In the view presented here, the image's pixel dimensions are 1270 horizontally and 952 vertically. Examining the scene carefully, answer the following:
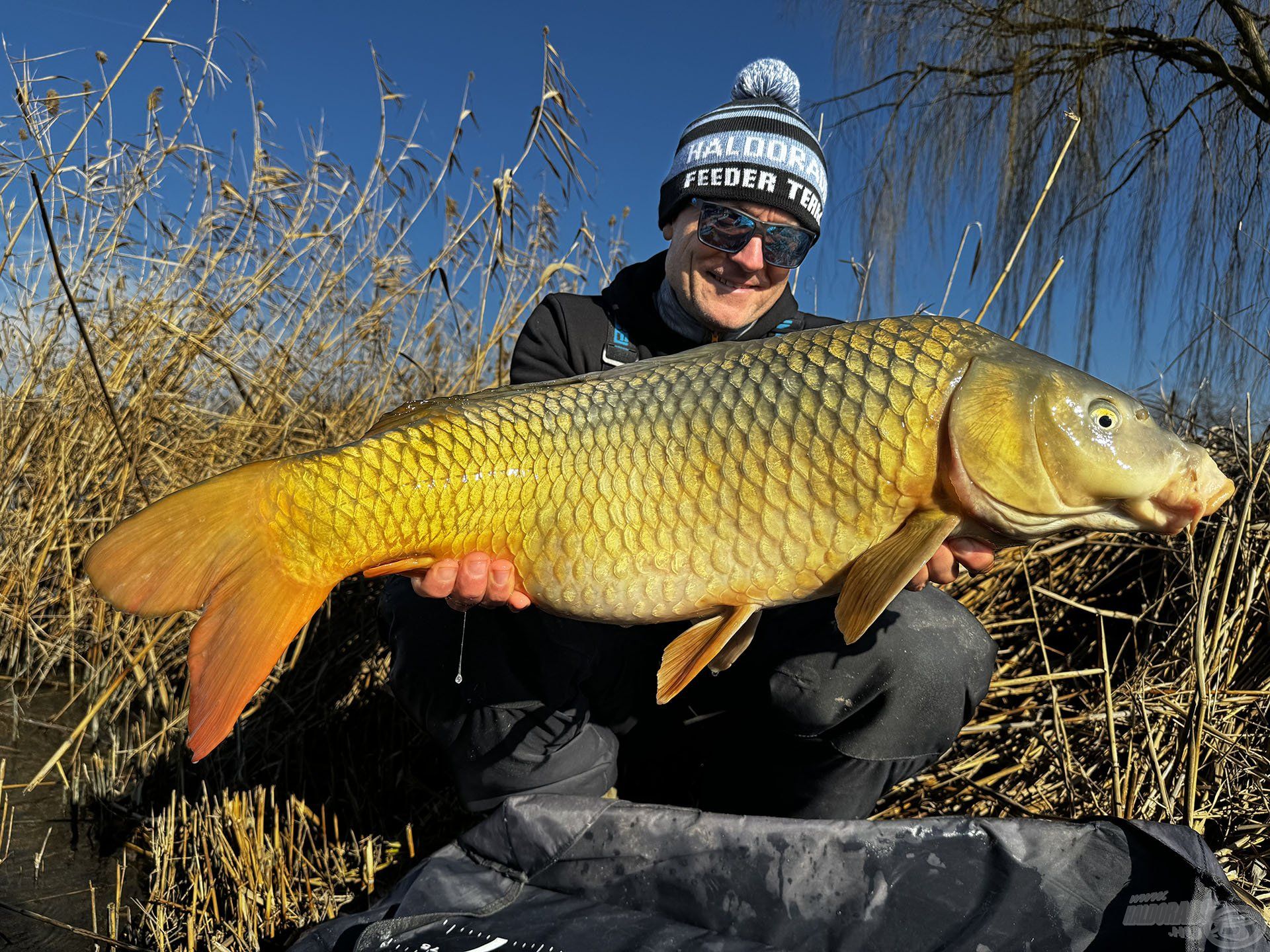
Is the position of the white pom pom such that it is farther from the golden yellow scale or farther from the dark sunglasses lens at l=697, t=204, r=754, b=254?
the golden yellow scale

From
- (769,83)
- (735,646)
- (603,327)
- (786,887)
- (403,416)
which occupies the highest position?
(769,83)

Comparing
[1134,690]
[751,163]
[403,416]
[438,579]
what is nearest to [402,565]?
[438,579]

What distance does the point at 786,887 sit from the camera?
124 centimetres

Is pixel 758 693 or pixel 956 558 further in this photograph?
pixel 758 693

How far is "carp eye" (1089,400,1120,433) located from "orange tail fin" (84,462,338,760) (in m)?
1.08

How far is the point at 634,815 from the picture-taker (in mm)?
1332

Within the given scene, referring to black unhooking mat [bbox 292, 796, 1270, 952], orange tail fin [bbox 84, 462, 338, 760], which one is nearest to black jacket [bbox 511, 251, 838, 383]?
orange tail fin [bbox 84, 462, 338, 760]

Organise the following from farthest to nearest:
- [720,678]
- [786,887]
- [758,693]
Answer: [720,678]
[758,693]
[786,887]

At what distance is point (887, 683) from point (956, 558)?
29cm

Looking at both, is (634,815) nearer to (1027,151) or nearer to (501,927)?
(501,927)

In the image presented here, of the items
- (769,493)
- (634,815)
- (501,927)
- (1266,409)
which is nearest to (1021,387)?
(769,493)

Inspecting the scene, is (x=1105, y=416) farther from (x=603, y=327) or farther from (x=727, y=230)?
(x=603, y=327)

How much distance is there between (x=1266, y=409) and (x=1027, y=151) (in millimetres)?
1655

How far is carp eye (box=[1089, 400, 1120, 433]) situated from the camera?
1.14m
